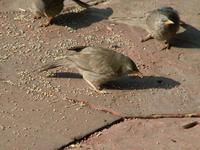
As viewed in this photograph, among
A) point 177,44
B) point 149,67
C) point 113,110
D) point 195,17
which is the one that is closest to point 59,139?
point 113,110

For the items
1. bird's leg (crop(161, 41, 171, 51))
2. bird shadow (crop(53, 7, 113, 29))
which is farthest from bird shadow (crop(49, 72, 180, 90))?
bird shadow (crop(53, 7, 113, 29))

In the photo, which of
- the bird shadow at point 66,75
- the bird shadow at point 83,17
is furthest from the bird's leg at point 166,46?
the bird shadow at point 66,75

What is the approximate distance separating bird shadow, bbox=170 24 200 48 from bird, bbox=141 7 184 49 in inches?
6.7

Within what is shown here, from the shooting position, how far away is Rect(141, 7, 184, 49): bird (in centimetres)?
726

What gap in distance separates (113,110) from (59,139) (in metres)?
0.77

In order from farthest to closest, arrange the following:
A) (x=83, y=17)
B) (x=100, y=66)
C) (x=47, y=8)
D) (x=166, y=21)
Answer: (x=83, y=17), (x=47, y=8), (x=166, y=21), (x=100, y=66)

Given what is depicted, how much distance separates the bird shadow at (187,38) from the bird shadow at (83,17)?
0.98 metres

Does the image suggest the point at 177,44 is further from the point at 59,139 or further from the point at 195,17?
the point at 59,139

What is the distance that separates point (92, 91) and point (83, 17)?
1867 mm

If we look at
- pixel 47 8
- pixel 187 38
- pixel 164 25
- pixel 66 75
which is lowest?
pixel 187 38

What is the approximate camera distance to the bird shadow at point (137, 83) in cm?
642

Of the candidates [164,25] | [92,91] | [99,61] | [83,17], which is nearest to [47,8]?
[83,17]

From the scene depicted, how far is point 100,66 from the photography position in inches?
246

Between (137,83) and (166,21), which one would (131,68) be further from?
(166,21)
